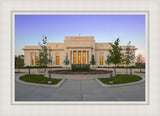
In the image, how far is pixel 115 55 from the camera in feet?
35.1

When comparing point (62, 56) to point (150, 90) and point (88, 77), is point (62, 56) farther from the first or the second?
point (150, 90)

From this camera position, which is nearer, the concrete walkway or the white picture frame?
the white picture frame

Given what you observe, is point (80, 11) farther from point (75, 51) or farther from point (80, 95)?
point (75, 51)

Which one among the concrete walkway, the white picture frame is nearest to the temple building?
the concrete walkway

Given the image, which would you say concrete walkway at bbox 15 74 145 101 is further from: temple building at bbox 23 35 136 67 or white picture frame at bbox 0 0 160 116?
temple building at bbox 23 35 136 67

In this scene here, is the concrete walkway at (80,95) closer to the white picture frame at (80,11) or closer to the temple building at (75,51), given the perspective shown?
the white picture frame at (80,11)

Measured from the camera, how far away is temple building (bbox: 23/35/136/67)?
34562mm

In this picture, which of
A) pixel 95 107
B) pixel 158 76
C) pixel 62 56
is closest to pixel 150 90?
pixel 158 76

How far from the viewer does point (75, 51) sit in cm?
3538

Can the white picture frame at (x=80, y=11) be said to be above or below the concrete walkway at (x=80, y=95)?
above

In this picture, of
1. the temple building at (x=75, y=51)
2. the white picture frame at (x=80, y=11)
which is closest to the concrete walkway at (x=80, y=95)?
the white picture frame at (x=80, y=11)

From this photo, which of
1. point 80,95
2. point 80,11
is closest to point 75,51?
point 80,95

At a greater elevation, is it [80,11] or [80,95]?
[80,11]

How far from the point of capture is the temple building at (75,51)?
34562 millimetres
